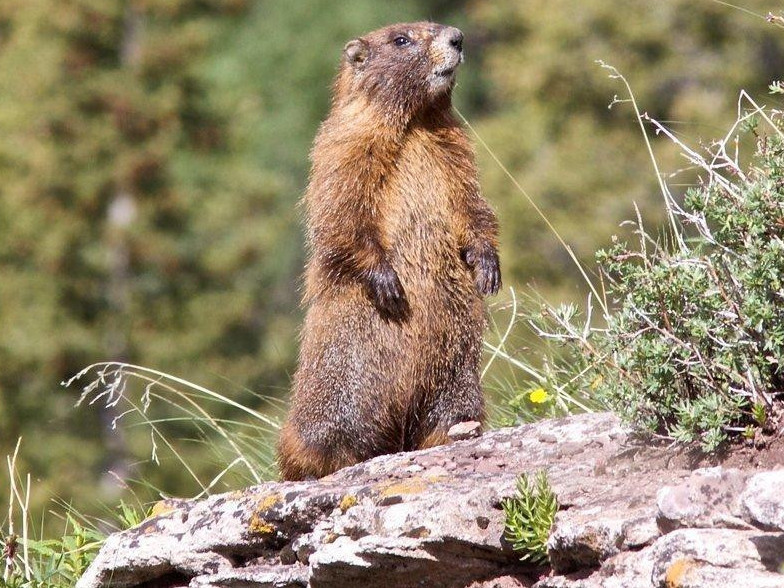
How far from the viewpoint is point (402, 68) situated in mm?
6832

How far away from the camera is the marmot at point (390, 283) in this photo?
600 cm

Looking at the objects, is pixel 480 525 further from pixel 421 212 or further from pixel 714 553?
pixel 421 212

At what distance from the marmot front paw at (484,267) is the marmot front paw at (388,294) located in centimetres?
39

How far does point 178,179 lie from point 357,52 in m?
22.4

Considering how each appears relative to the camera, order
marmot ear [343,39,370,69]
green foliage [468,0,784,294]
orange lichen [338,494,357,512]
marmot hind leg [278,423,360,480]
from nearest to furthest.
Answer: orange lichen [338,494,357,512] < marmot hind leg [278,423,360,480] < marmot ear [343,39,370,69] < green foliage [468,0,784,294]

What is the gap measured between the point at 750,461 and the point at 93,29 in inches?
985

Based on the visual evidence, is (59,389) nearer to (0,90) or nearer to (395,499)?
(0,90)

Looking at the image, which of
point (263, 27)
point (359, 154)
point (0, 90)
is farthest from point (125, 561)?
point (263, 27)

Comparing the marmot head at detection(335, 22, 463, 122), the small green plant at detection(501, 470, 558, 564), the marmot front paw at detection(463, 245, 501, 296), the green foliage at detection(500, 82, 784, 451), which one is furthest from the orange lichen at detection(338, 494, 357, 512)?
the marmot head at detection(335, 22, 463, 122)

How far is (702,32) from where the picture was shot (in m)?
29.9

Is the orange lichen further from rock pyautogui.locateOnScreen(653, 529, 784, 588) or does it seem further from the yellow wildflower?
the yellow wildflower

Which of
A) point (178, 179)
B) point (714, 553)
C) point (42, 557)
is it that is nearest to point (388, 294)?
point (42, 557)

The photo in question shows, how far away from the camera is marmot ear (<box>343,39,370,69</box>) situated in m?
7.06

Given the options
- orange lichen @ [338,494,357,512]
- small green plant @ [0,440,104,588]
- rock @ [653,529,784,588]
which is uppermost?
rock @ [653,529,784,588]
